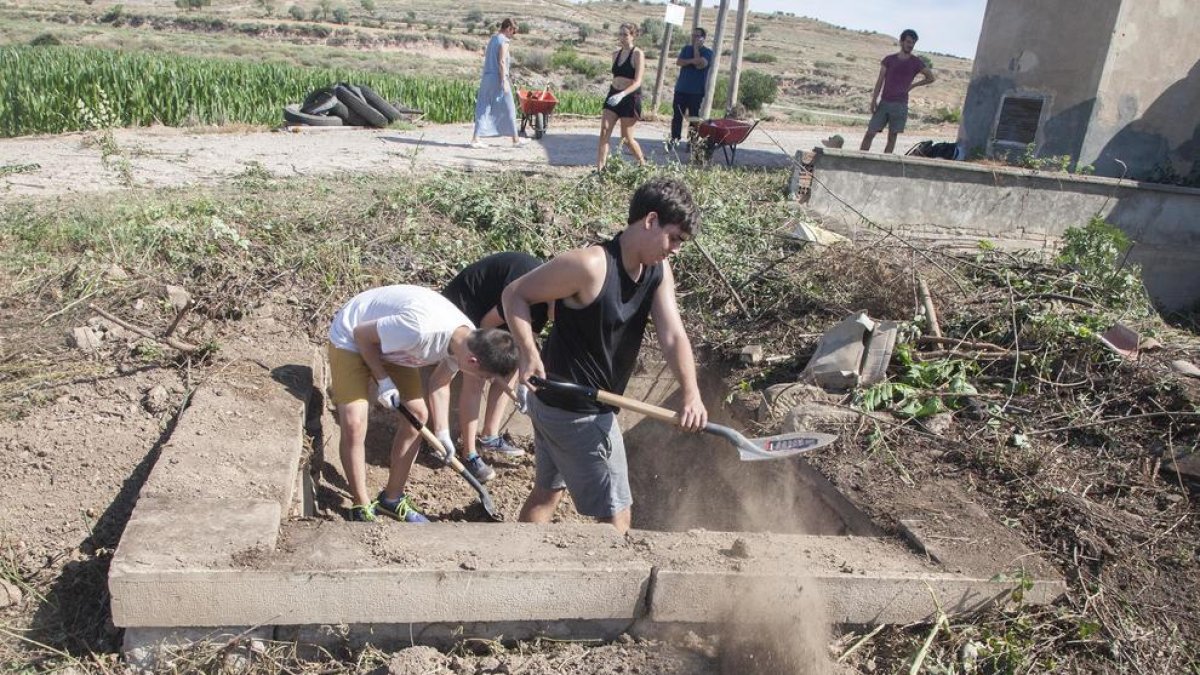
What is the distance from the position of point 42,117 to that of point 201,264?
940 centimetres

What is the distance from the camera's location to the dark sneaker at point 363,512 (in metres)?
4.24

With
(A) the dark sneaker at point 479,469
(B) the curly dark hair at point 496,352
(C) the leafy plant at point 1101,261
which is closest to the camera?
(B) the curly dark hair at point 496,352

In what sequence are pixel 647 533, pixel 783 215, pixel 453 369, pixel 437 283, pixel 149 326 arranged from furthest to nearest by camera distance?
pixel 783 215 < pixel 437 283 < pixel 149 326 < pixel 453 369 < pixel 647 533

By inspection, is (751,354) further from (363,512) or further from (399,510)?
(363,512)

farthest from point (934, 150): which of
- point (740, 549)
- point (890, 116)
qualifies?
point (740, 549)

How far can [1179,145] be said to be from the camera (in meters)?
10.6

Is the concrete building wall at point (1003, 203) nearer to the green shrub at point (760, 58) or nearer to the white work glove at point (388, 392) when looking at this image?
the white work glove at point (388, 392)

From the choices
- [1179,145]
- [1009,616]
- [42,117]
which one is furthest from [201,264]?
[1179,145]

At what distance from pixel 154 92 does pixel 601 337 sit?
1331cm

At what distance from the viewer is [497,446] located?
5559mm

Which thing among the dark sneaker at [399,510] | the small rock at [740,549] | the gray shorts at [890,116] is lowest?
the dark sneaker at [399,510]

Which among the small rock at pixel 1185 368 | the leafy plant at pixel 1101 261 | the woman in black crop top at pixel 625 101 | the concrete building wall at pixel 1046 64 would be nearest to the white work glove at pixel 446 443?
the small rock at pixel 1185 368

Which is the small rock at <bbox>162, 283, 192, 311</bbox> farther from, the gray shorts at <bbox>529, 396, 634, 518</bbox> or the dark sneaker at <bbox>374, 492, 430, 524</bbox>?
the gray shorts at <bbox>529, 396, 634, 518</bbox>

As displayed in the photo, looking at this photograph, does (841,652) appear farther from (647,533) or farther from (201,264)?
(201,264)
